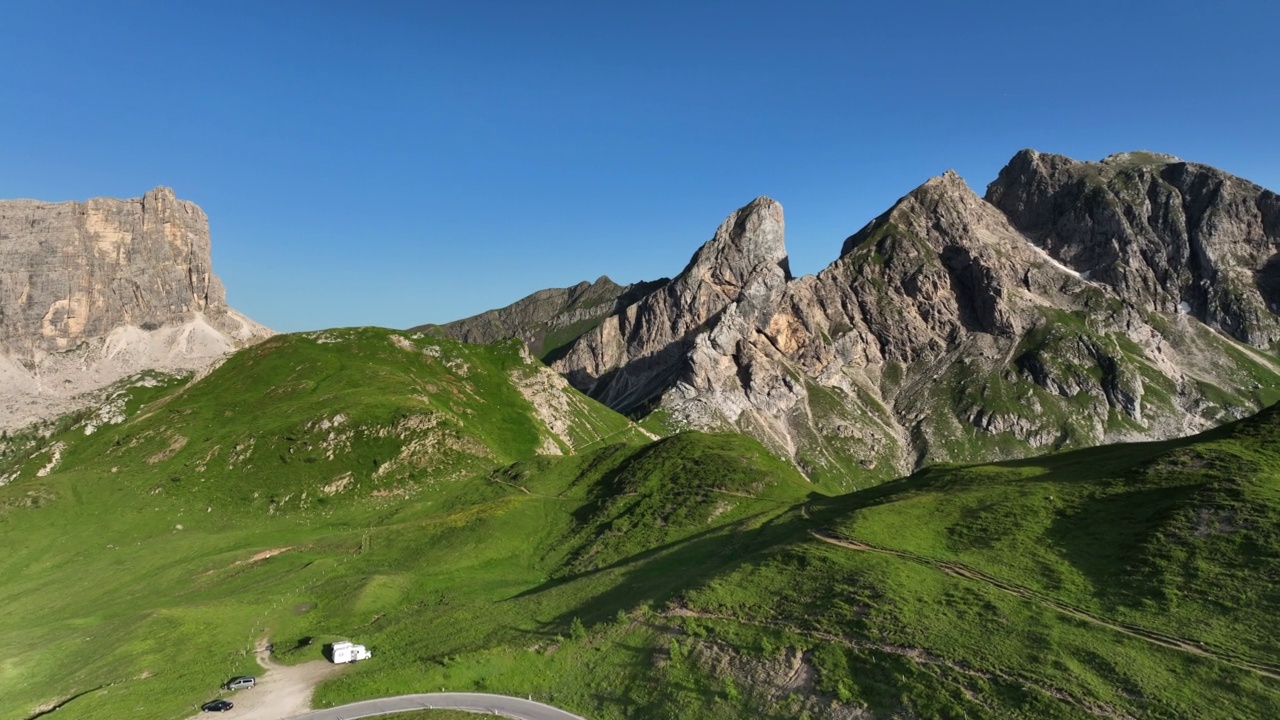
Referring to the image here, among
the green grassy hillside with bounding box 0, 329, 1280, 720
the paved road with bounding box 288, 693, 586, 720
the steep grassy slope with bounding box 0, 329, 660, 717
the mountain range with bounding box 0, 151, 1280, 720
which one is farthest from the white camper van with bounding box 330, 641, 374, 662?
the steep grassy slope with bounding box 0, 329, 660, 717

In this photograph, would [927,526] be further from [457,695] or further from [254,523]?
[254,523]

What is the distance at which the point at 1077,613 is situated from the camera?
41812 millimetres

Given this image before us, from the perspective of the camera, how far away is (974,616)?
42.5 metres

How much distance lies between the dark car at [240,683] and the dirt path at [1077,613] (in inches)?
2099

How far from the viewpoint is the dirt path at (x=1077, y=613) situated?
35.2 meters

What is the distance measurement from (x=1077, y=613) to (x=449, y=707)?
44901 mm

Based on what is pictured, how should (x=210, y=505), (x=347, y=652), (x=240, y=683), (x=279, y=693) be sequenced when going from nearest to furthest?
(x=279, y=693) < (x=240, y=683) < (x=347, y=652) < (x=210, y=505)

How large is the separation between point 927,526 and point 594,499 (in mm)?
57917

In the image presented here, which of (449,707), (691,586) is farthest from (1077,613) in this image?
(449,707)

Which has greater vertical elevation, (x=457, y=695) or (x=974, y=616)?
(x=974, y=616)

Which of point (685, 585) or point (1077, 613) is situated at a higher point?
point (685, 585)

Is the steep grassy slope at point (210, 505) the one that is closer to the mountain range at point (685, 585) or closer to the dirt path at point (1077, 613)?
the mountain range at point (685, 585)

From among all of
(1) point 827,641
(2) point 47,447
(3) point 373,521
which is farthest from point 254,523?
(1) point 827,641

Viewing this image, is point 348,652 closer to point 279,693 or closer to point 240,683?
point 279,693
